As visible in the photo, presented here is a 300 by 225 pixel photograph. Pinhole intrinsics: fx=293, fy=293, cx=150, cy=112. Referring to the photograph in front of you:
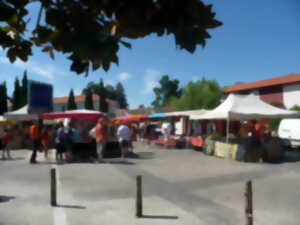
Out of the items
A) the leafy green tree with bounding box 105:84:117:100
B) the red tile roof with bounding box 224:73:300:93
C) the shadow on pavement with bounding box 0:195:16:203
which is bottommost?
the shadow on pavement with bounding box 0:195:16:203

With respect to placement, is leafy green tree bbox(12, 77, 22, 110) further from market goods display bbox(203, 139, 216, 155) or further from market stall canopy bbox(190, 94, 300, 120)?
market stall canopy bbox(190, 94, 300, 120)

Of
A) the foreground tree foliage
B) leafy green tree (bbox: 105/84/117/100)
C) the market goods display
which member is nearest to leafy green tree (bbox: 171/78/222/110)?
the market goods display

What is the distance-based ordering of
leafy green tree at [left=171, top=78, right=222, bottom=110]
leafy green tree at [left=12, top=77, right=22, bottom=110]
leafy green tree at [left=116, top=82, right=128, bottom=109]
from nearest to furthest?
leafy green tree at [left=171, top=78, right=222, bottom=110] → leafy green tree at [left=12, top=77, right=22, bottom=110] → leafy green tree at [left=116, top=82, right=128, bottom=109]

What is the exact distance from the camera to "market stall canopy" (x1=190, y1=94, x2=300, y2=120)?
1236 centimetres

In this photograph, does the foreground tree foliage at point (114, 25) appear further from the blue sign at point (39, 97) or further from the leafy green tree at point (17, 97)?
the leafy green tree at point (17, 97)

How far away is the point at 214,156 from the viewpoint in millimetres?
13320

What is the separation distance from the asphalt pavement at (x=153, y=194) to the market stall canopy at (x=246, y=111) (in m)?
2.59

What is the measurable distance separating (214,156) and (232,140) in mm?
1103

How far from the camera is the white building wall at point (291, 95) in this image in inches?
1245

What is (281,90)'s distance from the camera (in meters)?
34.0

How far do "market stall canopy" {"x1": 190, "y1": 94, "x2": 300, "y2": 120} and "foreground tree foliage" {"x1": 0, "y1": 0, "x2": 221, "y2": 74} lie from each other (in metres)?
10.6

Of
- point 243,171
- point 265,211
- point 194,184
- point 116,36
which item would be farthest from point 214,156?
point 116,36

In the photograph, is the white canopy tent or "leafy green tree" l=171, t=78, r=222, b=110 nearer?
the white canopy tent

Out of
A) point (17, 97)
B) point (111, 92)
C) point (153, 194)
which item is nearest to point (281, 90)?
point (153, 194)
